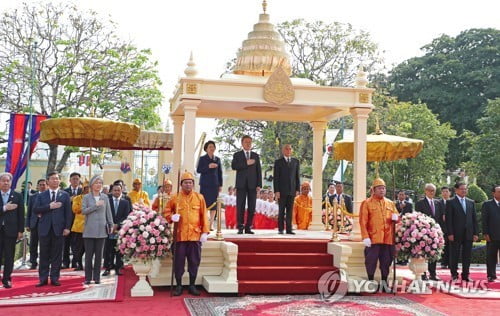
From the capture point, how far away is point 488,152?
2470 centimetres

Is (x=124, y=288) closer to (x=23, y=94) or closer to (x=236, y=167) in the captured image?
(x=236, y=167)

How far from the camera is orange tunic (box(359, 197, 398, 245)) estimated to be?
8.22m

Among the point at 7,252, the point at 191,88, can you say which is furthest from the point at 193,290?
the point at 191,88

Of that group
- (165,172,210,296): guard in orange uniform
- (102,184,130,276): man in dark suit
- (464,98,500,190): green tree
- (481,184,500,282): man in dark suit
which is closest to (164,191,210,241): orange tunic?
(165,172,210,296): guard in orange uniform

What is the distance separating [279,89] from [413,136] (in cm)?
1736

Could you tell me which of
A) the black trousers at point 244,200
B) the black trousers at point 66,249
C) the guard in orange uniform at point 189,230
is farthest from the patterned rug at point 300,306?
the black trousers at point 66,249

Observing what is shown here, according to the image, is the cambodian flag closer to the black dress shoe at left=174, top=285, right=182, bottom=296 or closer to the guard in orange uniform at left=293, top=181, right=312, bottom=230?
the black dress shoe at left=174, top=285, right=182, bottom=296

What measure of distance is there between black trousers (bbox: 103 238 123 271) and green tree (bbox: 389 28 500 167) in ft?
90.1

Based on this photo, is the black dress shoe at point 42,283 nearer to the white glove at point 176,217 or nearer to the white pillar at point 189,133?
the white glove at point 176,217

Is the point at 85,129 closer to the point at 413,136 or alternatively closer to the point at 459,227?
the point at 459,227

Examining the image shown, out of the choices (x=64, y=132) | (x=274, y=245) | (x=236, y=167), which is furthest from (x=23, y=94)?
(x=274, y=245)

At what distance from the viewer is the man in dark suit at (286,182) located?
9672 mm

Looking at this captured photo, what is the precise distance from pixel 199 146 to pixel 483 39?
1284 inches

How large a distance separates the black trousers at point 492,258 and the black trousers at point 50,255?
7.18 m
